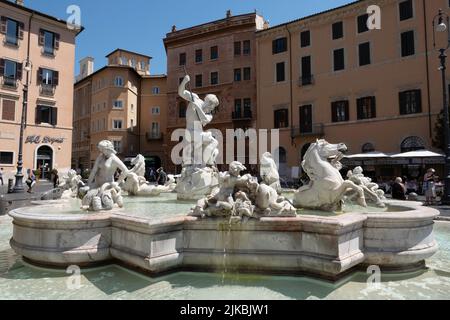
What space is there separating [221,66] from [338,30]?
12588mm

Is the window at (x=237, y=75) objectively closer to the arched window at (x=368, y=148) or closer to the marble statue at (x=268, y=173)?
the arched window at (x=368, y=148)

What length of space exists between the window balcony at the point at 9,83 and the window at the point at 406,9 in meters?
30.9

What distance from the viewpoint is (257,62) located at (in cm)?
3256

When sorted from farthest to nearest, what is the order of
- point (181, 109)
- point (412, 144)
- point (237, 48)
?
point (181, 109), point (237, 48), point (412, 144)

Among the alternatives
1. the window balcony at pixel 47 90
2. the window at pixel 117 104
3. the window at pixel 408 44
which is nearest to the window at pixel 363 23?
the window at pixel 408 44

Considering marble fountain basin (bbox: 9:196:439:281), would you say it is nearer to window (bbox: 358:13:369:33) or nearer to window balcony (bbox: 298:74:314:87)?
window (bbox: 358:13:369:33)

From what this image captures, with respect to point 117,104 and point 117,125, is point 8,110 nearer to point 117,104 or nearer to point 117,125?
point 117,125

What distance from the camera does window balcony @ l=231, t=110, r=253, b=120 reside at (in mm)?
33156

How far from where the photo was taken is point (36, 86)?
29.2m

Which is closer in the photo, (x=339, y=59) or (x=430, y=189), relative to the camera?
(x=430, y=189)

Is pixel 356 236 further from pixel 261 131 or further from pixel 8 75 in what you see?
pixel 8 75

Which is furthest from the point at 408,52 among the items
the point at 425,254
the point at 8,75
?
the point at 8,75

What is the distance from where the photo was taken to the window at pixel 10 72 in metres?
27.3

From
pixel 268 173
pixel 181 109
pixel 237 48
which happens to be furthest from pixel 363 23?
pixel 268 173
